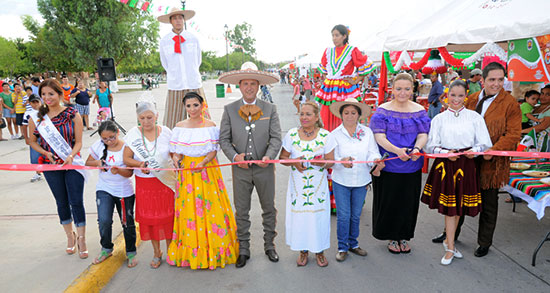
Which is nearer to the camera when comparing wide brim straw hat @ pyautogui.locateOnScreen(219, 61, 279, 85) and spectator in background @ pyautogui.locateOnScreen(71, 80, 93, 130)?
wide brim straw hat @ pyautogui.locateOnScreen(219, 61, 279, 85)

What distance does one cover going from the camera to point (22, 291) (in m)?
3.26

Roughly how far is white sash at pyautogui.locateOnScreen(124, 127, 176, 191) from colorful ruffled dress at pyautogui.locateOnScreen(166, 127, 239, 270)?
0.12m

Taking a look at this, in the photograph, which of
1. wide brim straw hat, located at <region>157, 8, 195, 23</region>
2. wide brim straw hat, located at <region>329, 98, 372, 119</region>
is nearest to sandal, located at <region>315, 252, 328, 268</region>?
wide brim straw hat, located at <region>329, 98, 372, 119</region>

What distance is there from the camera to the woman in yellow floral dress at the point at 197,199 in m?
3.53

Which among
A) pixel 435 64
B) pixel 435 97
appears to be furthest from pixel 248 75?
pixel 435 97

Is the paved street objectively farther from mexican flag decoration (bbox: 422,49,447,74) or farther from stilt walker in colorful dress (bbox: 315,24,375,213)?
mexican flag decoration (bbox: 422,49,447,74)

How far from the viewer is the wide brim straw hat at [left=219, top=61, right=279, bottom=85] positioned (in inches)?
140

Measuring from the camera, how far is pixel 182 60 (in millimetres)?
5336

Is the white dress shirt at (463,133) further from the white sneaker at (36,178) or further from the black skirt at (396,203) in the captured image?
the white sneaker at (36,178)

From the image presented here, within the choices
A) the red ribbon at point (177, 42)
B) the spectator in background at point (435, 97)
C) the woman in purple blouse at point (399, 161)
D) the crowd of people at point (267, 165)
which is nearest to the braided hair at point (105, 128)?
the crowd of people at point (267, 165)

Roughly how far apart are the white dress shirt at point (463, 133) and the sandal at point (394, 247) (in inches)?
45.2

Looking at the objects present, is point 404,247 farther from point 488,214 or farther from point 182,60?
point 182,60

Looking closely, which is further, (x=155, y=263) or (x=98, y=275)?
(x=155, y=263)

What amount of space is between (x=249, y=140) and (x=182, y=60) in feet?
7.89
